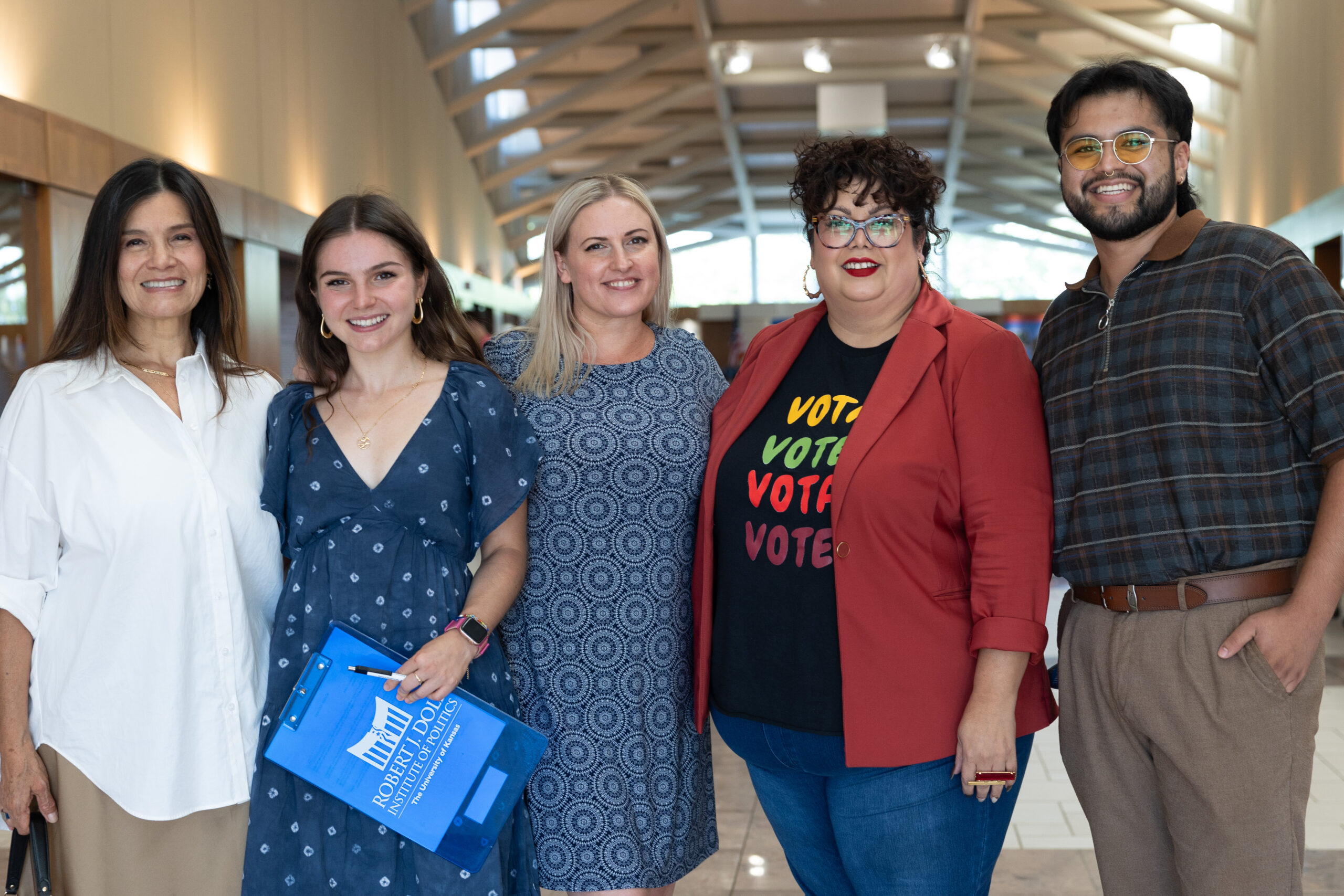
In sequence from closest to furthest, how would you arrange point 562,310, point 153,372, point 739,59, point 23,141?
point 153,372
point 562,310
point 23,141
point 739,59

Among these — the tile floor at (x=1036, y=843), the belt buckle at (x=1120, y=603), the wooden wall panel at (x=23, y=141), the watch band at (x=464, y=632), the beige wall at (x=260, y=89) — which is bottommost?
the tile floor at (x=1036, y=843)

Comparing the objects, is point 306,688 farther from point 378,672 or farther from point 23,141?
point 23,141

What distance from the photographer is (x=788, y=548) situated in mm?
2045

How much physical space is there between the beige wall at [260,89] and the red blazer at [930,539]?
4910mm

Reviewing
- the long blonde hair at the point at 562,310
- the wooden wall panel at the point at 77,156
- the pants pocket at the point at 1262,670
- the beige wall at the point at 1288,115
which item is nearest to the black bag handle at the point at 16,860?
the long blonde hair at the point at 562,310

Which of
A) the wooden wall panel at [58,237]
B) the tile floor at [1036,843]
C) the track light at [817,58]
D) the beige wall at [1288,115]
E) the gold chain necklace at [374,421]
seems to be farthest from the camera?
the track light at [817,58]

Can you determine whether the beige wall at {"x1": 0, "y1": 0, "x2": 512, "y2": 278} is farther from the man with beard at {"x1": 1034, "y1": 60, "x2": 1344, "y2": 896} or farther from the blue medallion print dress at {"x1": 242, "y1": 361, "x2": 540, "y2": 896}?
the man with beard at {"x1": 1034, "y1": 60, "x2": 1344, "y2": 896}

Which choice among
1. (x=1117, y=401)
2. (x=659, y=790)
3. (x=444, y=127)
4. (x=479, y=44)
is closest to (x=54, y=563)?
(x=659, y=790)

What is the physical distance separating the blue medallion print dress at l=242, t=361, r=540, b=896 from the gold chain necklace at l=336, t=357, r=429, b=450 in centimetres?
5

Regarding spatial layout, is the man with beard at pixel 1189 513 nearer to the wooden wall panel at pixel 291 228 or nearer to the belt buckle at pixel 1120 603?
the belt buckle at pixel 1120 603

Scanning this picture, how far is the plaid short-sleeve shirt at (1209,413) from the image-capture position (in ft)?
6.15

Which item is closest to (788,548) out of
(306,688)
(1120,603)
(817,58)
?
(1120,603)

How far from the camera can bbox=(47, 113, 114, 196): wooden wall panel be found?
5441 mm

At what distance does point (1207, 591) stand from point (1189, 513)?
0.44 ft
